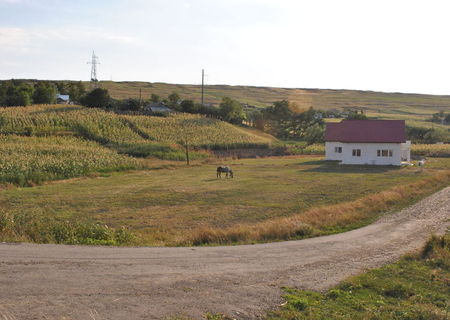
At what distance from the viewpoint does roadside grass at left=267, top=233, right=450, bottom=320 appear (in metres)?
10.4

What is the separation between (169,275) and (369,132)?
46.7 metres

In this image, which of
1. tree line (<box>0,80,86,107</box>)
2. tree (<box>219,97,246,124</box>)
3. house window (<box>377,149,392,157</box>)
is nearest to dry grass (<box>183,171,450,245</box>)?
house window (<box>377,149,392,157</box>)

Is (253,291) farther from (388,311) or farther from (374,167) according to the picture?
(374,167)

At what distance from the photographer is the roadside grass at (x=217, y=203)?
18.7m

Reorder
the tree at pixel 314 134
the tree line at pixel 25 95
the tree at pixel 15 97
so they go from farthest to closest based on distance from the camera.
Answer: the tree at pixel 314 134 → the tree line at pixel 25 95 → the tree at pixel 15 97

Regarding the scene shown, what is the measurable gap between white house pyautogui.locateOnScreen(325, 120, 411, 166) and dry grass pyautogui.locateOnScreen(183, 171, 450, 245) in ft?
78.2

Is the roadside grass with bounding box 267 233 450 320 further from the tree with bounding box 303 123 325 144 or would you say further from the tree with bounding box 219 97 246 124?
the tree with bounding box 219 97 246 124

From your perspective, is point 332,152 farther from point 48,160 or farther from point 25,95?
point 25,95

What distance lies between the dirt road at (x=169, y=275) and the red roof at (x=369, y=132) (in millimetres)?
37782

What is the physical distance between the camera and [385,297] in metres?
11.8

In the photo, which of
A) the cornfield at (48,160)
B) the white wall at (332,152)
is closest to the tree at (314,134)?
the white wall at (332,152)

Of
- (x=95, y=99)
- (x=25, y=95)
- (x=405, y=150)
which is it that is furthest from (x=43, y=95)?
(x=405, y=150)

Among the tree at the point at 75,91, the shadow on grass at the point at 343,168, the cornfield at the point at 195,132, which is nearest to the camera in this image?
the shadow on grass at the point at 343,168

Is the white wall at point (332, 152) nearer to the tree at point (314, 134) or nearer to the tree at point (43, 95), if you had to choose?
the tree at point (314, 134)
